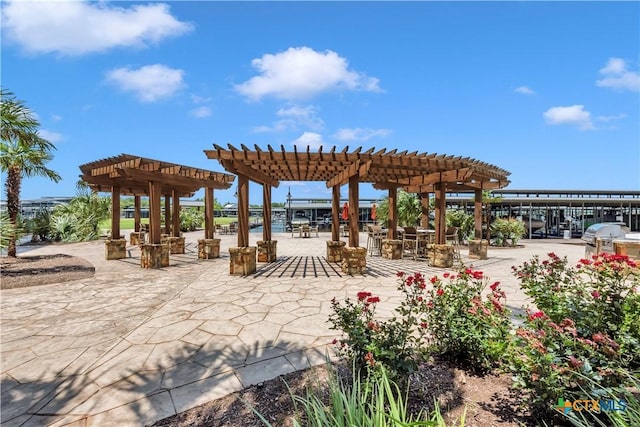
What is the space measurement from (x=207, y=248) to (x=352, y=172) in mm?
5451

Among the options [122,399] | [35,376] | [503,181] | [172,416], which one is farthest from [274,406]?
[503,181]

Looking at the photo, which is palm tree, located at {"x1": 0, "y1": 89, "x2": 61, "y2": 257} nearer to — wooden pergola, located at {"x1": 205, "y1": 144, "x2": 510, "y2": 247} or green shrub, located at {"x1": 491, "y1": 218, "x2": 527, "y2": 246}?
wooden pergola, located at {"x1": 205, "y1": 144, "x2": 510, "y2": 247}

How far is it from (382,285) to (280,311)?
2353 mm

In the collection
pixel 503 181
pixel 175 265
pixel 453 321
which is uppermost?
pixel 503 181

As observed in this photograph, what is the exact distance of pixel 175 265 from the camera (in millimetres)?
8070

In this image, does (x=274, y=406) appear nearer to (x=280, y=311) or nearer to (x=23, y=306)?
(x=280, y=311)

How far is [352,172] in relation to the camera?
662 centimetres

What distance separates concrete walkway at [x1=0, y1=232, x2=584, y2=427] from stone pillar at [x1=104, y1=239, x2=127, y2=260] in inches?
128

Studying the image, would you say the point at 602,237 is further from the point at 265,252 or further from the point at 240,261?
the point at 240,261

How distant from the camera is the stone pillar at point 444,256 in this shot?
300 inches

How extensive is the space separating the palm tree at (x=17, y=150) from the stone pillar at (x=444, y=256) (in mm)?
10595

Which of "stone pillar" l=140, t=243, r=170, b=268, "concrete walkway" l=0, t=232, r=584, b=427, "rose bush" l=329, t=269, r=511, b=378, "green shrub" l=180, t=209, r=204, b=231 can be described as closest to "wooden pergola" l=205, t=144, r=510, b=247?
"concrete walkway" l=0, t=232, r=584, b=427

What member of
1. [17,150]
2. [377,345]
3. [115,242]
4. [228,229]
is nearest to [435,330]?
[377,345]

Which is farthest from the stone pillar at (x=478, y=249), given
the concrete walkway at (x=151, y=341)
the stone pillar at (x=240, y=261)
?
the stone pillar at (x=240, y=261)
